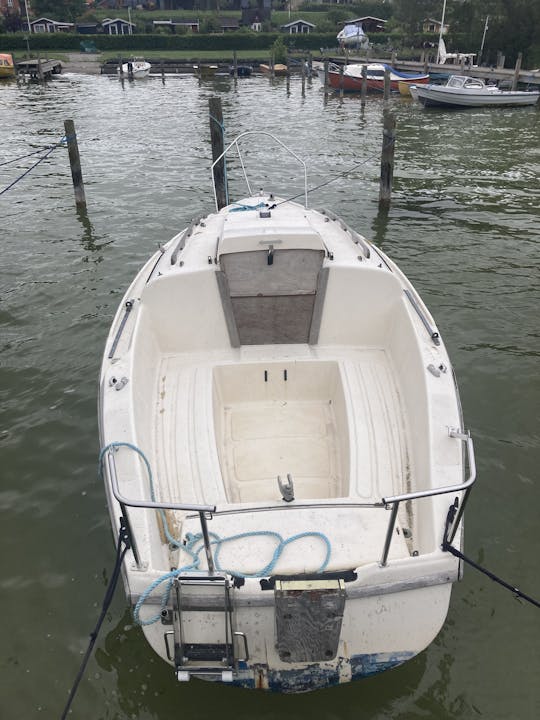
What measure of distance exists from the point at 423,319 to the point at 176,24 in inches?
3733

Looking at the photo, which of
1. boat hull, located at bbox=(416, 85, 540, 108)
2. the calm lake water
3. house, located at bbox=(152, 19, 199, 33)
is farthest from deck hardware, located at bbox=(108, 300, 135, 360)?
house, located at bbox=(152, 19, 199, 33)

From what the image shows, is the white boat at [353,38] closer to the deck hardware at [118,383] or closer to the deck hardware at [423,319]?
the deck hardware at [423,319]

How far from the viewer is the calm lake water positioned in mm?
4414

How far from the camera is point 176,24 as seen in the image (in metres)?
83.6

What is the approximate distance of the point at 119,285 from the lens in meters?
11.6

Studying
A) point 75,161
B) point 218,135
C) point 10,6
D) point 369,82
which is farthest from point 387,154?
point 10,6

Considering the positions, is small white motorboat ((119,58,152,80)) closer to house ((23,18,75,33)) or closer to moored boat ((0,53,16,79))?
moored boat ((0,53,16,79))

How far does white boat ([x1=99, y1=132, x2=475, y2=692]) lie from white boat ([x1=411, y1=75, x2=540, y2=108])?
2931 centimetres

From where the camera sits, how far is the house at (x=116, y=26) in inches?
3046

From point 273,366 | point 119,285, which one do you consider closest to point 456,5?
point 119,285

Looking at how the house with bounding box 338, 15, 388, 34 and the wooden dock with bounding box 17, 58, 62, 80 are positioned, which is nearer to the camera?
the wooden dock with bounding box 17, 58, 62, 80

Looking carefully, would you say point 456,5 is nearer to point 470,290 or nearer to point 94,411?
point 470,290

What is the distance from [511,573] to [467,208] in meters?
12.7

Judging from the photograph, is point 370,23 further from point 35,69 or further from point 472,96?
point 472,96
